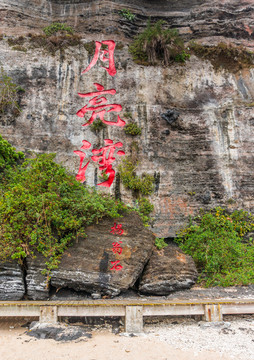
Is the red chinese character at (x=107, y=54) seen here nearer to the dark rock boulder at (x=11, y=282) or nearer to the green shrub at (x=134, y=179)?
the green shrub at (x=134, y=179)

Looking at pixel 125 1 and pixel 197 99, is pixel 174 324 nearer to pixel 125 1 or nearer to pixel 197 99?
pixel 197 99

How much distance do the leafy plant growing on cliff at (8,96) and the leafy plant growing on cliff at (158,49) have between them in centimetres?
427

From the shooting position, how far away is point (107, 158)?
812 cm

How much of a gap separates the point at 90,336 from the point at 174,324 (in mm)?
1386

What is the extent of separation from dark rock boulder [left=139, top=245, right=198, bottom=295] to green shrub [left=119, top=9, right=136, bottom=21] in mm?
9486

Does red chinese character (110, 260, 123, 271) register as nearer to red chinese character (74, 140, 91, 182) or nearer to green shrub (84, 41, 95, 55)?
red chinese character (74, 140, 91, 182)

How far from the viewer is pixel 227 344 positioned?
138 inches

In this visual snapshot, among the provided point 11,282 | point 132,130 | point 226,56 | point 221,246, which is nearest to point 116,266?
point 11,282

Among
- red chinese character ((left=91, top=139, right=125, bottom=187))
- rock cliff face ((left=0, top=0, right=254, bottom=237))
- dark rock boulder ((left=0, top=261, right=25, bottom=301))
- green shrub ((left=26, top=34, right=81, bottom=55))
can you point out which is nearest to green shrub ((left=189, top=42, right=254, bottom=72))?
rock cliff face ((left=0, top=0, right=254, bottom=237))

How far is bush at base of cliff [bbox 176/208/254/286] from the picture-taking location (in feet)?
19.5

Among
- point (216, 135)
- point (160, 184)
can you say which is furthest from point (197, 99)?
point (160, 184)

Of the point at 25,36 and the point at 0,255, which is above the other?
the point at 25,36

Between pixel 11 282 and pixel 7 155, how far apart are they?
357 centimetres

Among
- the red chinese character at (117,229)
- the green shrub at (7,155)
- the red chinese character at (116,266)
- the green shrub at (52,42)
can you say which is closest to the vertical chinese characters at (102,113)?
the green shrub at (52,42)
